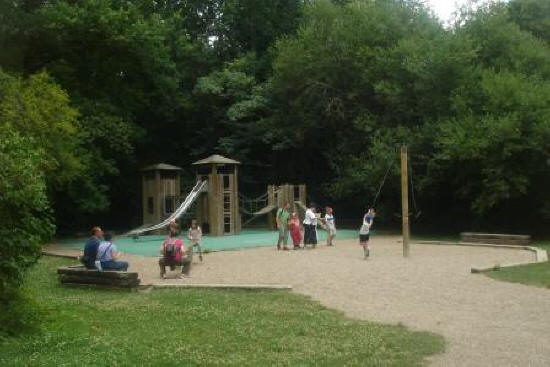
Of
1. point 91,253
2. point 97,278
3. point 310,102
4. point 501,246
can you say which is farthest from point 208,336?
point 310,102

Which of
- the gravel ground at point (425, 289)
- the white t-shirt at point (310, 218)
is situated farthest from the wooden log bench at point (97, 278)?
the white t-shirt at point (310, 218)

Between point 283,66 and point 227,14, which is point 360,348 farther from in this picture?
point 227,14

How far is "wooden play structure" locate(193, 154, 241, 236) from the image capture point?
28.6 metres

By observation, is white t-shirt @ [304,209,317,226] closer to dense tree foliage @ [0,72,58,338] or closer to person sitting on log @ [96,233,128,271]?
person sitting on log @ [96,233,128,271]

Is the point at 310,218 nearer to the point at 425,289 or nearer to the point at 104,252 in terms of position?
the point at 104,252

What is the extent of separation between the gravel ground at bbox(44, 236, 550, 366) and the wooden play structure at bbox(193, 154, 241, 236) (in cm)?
663

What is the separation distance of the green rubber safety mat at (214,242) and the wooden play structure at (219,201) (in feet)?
2.07

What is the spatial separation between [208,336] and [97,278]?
5.73 m

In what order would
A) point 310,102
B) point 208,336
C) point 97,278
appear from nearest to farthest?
point 208,336
point 97,278
point 310,102

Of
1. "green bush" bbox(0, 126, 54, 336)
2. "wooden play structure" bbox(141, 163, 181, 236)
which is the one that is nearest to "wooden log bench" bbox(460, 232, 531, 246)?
"wooden play structure" bbox(141, 163, 181, 236)

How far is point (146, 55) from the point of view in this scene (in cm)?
3136

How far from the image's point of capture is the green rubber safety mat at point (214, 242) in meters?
22.9

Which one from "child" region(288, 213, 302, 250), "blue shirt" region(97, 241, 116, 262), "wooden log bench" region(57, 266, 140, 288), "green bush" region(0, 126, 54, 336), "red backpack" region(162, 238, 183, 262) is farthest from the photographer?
"child" region(288, 213, 302, 250)

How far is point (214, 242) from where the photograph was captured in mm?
25188
